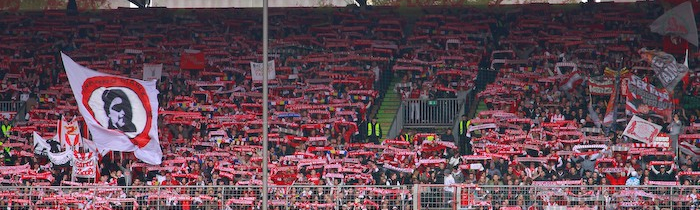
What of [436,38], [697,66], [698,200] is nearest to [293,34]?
[436,38]

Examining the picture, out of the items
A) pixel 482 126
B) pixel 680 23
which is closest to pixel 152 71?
pixel 482 126

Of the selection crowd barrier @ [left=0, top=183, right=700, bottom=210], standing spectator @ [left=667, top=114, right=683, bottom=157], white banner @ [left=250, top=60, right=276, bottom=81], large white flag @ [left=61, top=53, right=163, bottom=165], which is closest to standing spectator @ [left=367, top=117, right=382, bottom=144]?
white banner @ [left=250, top=60, right=276, bottom=81]

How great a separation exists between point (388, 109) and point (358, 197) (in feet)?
27.3

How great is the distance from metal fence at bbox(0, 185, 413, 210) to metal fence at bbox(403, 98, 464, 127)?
7198mm

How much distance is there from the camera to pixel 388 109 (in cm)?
2866

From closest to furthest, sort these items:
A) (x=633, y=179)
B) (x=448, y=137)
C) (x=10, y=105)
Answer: (x=633, y=179)
(x=448, y=137)
(x=10, y=105)

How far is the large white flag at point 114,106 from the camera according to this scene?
1005 inches

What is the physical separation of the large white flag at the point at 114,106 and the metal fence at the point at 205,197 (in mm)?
4536

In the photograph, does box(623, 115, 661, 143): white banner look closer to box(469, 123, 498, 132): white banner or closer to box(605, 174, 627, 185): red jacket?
box(605, 174, 627, 185): red jacket

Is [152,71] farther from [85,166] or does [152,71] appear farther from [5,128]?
[85,166]

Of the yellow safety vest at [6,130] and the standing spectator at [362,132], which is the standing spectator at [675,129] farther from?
the yellow safety vest at [6,130]

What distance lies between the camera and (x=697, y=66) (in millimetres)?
28484

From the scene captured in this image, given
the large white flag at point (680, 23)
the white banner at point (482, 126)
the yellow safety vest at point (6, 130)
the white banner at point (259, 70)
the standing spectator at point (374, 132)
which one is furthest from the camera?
the white banner at point (259, 70)

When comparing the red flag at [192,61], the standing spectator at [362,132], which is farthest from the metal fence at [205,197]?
the red flag at [192,61]
